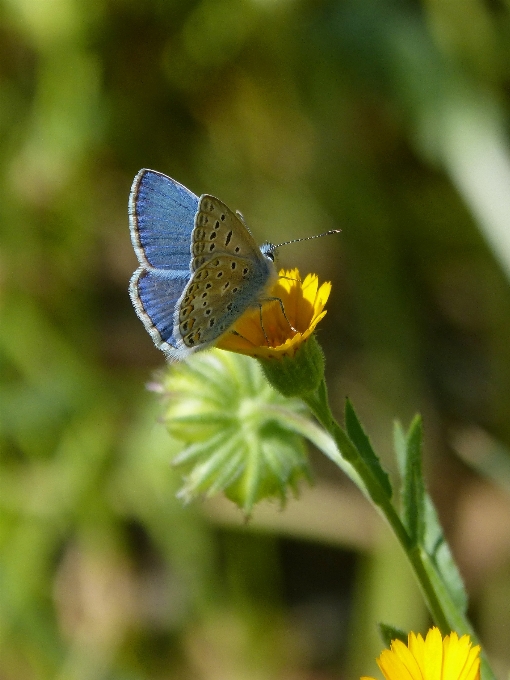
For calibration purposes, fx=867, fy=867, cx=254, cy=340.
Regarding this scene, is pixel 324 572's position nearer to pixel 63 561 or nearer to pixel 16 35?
pixel 63 561

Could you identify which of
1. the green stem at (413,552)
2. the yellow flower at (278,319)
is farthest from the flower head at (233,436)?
the green stem at (413,552)

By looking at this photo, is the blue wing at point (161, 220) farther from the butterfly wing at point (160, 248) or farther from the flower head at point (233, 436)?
the flower head at point (233, 436)

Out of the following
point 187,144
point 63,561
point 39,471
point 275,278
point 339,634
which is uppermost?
point 187,144

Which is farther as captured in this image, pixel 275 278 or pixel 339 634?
pixel 339 634

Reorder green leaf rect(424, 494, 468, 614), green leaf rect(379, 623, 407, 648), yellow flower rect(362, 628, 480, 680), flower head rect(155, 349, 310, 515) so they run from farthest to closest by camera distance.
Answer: flower head rect(155, 349, 310, 515) → green leaf rect(424, 494, 468, 614) → green leaf rect(379, 623, 407, 648) → yellow flower rect(362, 628, 480, 680)

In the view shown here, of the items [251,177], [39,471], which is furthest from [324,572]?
[251,177]

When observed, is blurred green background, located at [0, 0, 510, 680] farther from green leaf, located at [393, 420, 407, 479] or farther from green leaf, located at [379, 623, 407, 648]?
green leaf, located at [379, 623, 407, 648]

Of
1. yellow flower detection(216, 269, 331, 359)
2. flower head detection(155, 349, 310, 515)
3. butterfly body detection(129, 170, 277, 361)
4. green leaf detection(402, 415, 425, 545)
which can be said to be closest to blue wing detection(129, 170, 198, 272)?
butterfly body detection(129, 170, 277, 361)
